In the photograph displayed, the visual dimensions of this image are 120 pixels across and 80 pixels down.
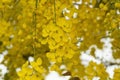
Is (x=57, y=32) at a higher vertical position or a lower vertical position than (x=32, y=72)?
higher

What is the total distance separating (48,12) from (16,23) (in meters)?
0.58

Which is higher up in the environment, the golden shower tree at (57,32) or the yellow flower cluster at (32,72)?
the golden shower tree at (57,32)

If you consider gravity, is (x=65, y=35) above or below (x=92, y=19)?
below

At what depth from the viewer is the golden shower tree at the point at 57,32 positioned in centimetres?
102

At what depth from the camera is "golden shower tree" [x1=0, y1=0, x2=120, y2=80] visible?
1022 millimetres

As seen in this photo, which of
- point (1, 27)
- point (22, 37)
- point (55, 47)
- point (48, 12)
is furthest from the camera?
point (22, 37)

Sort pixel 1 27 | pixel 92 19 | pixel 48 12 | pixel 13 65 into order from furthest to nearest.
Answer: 1. pixel 13 65
2. pixel 92 19
3. pixel 1 27
4. pixel 48 12

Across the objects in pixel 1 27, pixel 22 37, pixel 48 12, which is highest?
pixel 22 37

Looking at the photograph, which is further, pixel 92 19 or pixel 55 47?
pixel 92 19

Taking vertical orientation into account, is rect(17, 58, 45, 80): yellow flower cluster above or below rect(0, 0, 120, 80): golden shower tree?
below

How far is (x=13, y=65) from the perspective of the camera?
1818 millimetres

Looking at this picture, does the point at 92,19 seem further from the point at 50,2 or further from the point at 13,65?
the point at 13,65

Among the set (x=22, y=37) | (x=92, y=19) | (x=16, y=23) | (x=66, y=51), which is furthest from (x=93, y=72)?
(x=16, y=23)

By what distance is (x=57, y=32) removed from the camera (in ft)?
3.37
